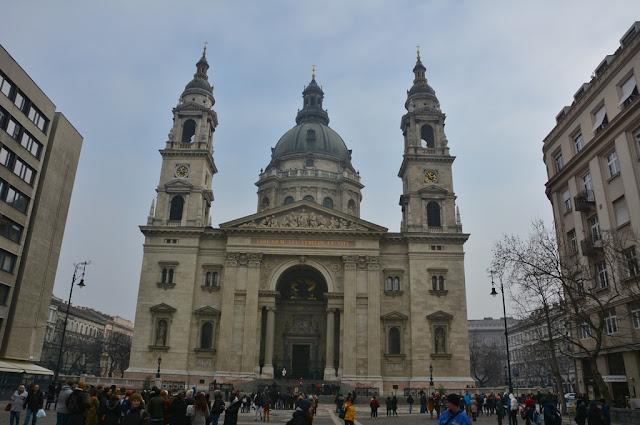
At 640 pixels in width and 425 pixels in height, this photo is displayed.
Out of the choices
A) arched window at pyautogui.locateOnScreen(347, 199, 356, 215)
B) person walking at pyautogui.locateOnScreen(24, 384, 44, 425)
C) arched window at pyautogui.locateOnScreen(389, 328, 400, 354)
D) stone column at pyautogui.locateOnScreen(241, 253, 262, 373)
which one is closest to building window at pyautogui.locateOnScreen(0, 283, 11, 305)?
stone column at pyautogui.locateOnScreen(241, 253, 262, 373)

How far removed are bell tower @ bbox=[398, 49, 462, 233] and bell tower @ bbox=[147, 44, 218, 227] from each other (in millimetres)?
20080

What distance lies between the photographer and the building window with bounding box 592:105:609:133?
26234 mm

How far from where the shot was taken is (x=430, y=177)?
166 feet

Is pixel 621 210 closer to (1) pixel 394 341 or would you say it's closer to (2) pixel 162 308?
(1) pixel 394 341

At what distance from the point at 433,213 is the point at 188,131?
87.5ft

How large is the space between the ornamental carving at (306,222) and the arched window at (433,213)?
23.9ft

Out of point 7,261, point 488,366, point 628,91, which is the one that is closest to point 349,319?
point 7,261

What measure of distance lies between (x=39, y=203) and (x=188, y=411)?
30.5 metres

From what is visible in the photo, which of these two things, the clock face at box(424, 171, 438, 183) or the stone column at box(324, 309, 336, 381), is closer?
the stone column at box(324, 309, 336, 381)

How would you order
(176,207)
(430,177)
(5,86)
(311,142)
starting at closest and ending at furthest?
(5,86) → (176,207) → (430,177) → (311,142)

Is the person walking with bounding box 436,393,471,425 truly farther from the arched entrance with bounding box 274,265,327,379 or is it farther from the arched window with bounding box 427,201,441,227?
the arched window with bounding box 427,201,441,227

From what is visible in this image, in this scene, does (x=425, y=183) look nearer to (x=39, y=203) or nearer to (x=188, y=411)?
(x=39, y=203)

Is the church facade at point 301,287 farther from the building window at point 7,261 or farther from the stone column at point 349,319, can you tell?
the building window at point 7,261

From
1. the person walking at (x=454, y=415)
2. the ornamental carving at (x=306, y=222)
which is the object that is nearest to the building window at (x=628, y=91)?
the person walking at (x=454, y=415)
